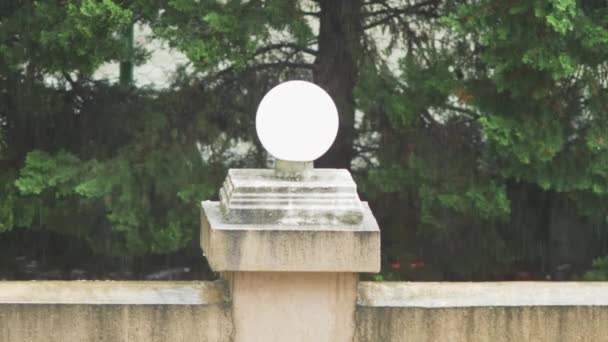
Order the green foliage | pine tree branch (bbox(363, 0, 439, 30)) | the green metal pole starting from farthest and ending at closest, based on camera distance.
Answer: pine tree branch (bbox(363, 0, 439, 30))
the green metal pole
the green foliage

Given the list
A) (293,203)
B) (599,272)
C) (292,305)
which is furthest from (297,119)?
(599,272)

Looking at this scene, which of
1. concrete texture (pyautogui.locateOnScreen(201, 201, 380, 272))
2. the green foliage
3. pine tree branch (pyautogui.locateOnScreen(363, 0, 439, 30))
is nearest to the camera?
concrete texture (pyautogui.locateOnScreen(201, 201, 380, 272))

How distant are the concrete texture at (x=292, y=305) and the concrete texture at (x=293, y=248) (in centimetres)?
9

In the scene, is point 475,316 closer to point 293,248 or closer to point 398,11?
point 293,248

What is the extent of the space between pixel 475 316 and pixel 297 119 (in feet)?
3.17

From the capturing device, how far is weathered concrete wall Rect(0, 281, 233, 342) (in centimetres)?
411

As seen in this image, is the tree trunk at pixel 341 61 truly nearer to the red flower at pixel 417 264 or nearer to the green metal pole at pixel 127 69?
the red flower at pixel 417 264

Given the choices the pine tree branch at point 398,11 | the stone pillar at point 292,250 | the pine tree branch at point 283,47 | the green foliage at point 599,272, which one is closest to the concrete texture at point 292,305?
the stone pillar at point 292,250

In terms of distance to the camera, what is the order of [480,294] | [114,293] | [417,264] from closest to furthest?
[114,293] < [480,294] < [417,264]

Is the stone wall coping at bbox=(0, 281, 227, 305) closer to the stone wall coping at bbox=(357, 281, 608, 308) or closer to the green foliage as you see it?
the stone wall coping at bbox=(357, 281, 608, 308)

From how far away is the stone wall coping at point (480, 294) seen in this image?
14.2 feet

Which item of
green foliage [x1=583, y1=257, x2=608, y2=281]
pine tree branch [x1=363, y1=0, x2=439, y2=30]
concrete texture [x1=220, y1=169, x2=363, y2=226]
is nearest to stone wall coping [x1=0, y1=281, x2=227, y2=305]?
concrete texture [x1=220, y1=169, x2=363, y2=226]

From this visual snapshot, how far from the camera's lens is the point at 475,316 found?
14.1 feet

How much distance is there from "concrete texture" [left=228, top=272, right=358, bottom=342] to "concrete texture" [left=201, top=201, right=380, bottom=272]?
91mm
